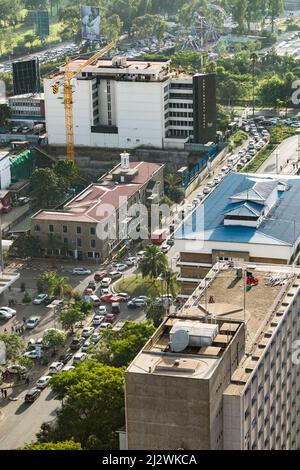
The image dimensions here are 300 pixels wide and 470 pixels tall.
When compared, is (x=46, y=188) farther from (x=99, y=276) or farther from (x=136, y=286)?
(x=136, y=286)

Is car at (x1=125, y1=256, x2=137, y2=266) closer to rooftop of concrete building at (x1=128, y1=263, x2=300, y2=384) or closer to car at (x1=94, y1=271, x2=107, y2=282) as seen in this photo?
car at (x1=94, y1=271, x2=107, y2=282)

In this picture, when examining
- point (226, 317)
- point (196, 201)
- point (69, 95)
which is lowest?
point (196, 201)

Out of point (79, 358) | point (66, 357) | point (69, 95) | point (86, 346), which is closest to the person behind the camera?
point (79, 358)

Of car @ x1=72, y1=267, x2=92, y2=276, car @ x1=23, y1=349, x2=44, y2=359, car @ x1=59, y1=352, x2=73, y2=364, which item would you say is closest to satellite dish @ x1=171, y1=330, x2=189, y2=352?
car @ x1=59, y1=352, x2=73, y2=364

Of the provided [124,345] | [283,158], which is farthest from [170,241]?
[283,158]

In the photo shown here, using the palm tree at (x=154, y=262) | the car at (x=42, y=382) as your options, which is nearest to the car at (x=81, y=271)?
the palm tree at (x=154, y=262)

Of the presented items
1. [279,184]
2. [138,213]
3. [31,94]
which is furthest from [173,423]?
[31,94]

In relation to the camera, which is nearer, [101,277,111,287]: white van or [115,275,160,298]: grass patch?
[115,275,160,298]: grass patch
